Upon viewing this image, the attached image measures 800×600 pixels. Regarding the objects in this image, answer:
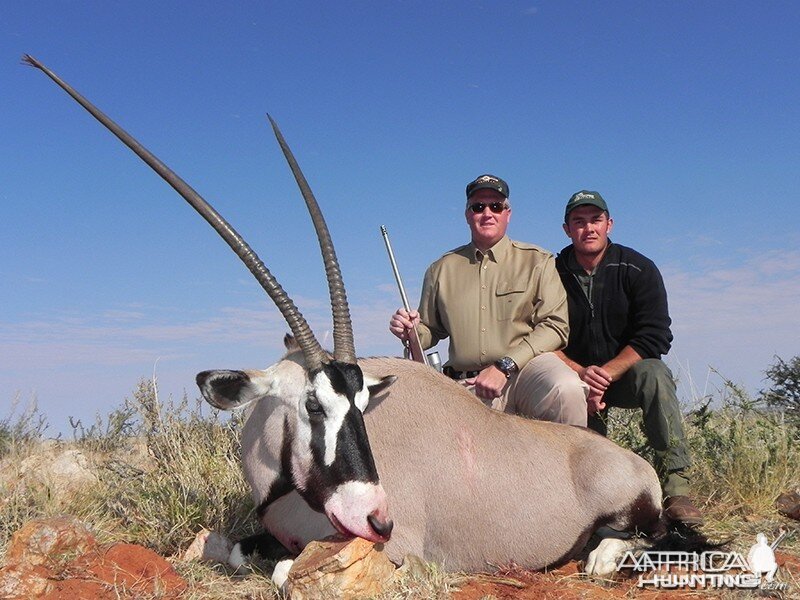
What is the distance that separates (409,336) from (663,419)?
2185mm

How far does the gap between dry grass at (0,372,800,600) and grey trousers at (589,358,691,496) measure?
0.40 m

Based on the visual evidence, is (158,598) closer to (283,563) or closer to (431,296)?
(283,563)

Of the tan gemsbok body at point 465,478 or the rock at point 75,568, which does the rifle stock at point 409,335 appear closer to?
the tan gemsbok body at point 465,478

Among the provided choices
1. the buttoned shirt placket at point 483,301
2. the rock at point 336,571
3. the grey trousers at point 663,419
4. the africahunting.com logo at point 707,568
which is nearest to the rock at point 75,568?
the rock at point 336,571

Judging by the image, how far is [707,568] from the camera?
4.62 meters

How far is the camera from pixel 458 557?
4.50 meters

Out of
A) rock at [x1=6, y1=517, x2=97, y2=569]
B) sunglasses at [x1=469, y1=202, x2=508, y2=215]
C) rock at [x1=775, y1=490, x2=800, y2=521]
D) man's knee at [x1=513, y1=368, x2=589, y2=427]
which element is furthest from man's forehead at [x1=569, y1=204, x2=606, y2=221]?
rock at [x1=6, y1=517, x2=97, y2=569]

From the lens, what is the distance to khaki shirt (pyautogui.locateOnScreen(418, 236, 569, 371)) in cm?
622

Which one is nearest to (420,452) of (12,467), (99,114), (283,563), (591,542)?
(283,563)

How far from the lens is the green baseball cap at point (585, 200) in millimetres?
6805

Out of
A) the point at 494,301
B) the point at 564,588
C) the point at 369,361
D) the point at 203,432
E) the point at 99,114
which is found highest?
the point at 99,114

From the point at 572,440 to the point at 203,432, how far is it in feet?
11.8

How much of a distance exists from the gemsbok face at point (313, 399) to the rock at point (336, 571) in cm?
12

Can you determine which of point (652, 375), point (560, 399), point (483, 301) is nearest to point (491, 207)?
point (483, 301)
